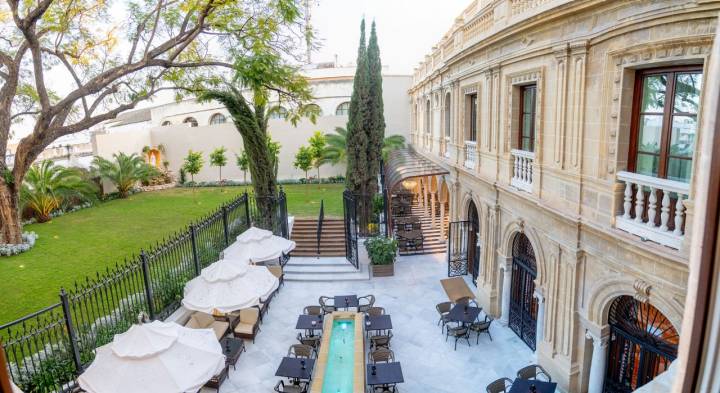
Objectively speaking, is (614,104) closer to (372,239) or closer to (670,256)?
(670,256)

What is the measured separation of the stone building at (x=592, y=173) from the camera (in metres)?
6.53

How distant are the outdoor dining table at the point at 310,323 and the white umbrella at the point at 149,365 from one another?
3.93 meters

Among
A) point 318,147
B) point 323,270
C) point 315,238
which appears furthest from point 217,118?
point 323,270

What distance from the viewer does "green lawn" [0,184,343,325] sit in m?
13.5

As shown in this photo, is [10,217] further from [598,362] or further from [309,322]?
[598,362]

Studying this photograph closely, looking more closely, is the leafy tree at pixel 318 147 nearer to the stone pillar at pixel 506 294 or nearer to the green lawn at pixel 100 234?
the green lawn at pixel 100 234

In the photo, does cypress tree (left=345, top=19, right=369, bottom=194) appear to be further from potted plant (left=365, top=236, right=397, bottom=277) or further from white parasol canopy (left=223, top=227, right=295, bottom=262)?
white parasol canopy (left=223, top=227, right=295, bottom=262)

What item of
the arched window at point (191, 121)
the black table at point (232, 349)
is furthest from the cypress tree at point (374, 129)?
the arched window at point (191, 121)

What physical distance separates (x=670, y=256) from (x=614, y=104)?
2.73 metres

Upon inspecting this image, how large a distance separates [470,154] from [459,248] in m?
3.78

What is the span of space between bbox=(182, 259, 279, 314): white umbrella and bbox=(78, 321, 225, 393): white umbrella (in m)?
2.43

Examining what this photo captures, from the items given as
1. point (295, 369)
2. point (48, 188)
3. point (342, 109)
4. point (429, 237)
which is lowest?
point (429, 237)

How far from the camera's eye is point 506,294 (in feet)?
41.8

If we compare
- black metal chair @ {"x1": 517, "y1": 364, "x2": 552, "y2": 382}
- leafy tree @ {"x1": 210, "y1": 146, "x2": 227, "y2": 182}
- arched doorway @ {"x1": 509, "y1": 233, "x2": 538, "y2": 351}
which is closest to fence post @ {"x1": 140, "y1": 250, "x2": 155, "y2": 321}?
black metal chair @ {"x1": 517, "y1": 364, "x2": 552, "y2": 382}
